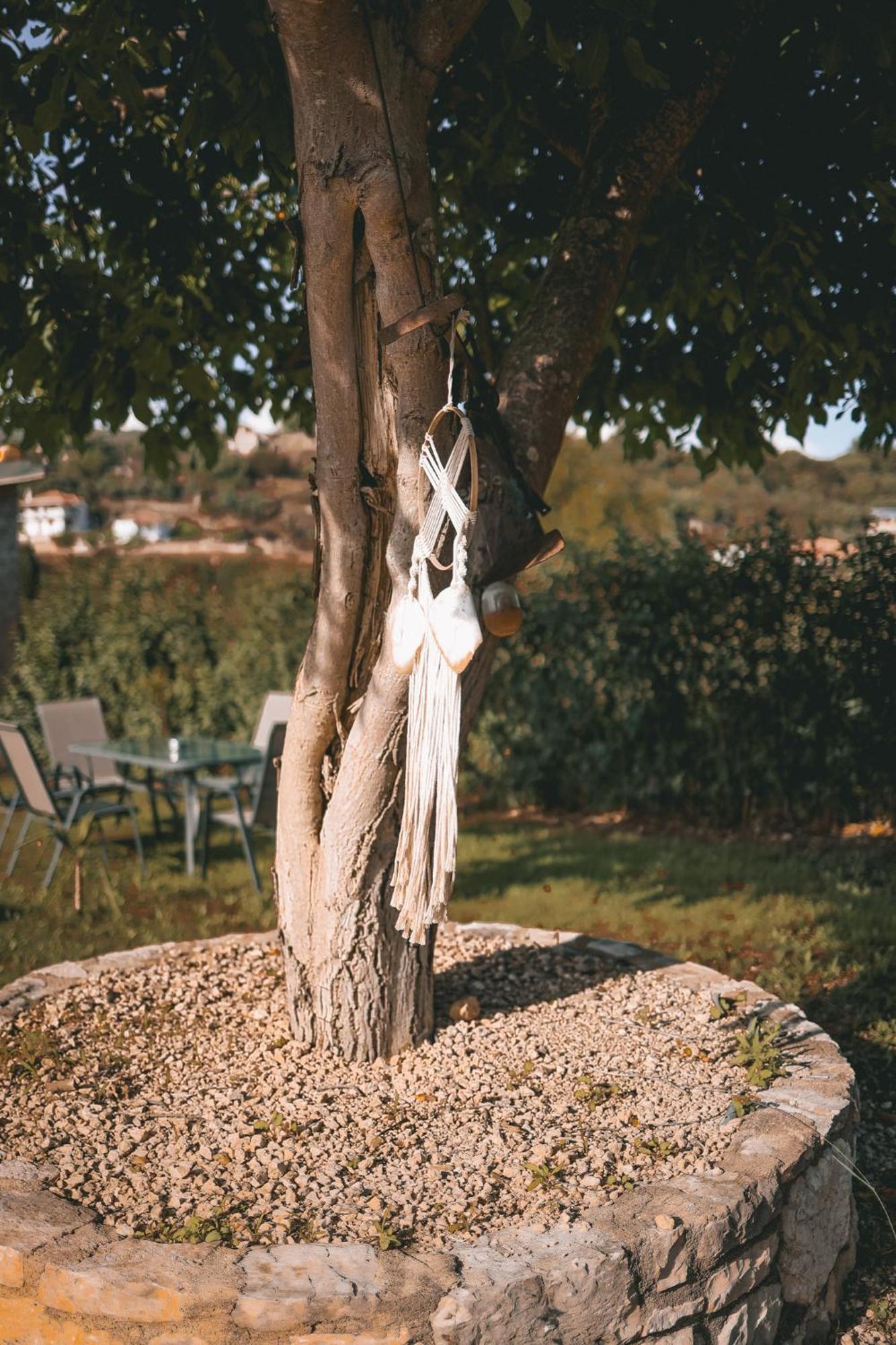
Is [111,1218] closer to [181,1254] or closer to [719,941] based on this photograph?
[181,1254]

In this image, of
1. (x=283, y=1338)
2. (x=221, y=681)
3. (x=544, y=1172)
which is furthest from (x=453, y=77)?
(x=221, y=681)

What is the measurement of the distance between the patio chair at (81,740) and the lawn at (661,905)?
44 cm

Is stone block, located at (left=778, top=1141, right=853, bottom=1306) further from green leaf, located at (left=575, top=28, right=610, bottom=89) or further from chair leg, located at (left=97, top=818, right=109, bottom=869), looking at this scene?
chair leg, located at (left=97, top=818, right=109, bottom=869)

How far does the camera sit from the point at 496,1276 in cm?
205

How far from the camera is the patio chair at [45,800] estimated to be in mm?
6105

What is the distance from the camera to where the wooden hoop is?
2.37 m

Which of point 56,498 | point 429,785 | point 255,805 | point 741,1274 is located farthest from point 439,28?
point 56,498

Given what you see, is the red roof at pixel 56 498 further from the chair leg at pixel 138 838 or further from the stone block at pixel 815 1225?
the stone block at pixel 815 1225

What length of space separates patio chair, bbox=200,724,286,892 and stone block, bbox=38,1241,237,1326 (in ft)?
11.8

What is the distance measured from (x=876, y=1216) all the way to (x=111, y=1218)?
2.07 metres

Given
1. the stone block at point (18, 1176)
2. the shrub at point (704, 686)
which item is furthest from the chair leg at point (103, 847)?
the stone block at point (18, 1176)

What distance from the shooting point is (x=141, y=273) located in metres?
4.25

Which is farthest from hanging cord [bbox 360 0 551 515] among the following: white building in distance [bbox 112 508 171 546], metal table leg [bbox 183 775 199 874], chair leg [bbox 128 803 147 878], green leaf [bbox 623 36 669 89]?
white building in distance [bbox 112 508 171 546]

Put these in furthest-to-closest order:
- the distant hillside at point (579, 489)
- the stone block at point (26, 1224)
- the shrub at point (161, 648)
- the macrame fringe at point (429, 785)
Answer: the distant hillside at point (579, 489) → the shrub at point (161, 648) → the macrame fringe at point (429, 785) → the stone block at point (26, 1224)
